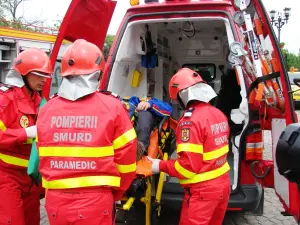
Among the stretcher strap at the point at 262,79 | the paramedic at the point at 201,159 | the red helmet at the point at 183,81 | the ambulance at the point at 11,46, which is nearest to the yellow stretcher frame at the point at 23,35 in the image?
the ambulance at the point at 11,46

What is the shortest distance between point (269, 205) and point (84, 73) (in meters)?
3.68

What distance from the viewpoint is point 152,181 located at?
3646mm

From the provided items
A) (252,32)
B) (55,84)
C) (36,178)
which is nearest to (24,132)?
(36,178)

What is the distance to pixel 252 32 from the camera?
10.2 ft

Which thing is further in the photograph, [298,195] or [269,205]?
[269,205]

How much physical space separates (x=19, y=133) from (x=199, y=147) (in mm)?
1358

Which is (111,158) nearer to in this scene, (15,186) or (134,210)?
(15,186)

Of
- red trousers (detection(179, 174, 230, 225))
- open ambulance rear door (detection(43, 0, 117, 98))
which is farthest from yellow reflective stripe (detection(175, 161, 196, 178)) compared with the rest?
open ambulance rear door (detection(43, 0, 117, 98))

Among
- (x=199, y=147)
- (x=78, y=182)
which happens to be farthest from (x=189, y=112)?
(x=78, y=182)

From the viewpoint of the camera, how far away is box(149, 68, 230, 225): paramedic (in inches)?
107

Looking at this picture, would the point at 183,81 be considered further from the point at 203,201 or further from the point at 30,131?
the point at 30,131

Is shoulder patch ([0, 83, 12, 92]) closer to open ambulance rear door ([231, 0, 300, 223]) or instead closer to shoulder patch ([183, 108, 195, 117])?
shoulder patch ([183, 108, 195, 117])

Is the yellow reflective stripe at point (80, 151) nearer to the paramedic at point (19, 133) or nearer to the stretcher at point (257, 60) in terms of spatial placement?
the paramedic at point (19, 133)

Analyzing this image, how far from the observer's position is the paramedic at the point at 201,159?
2.72 m
